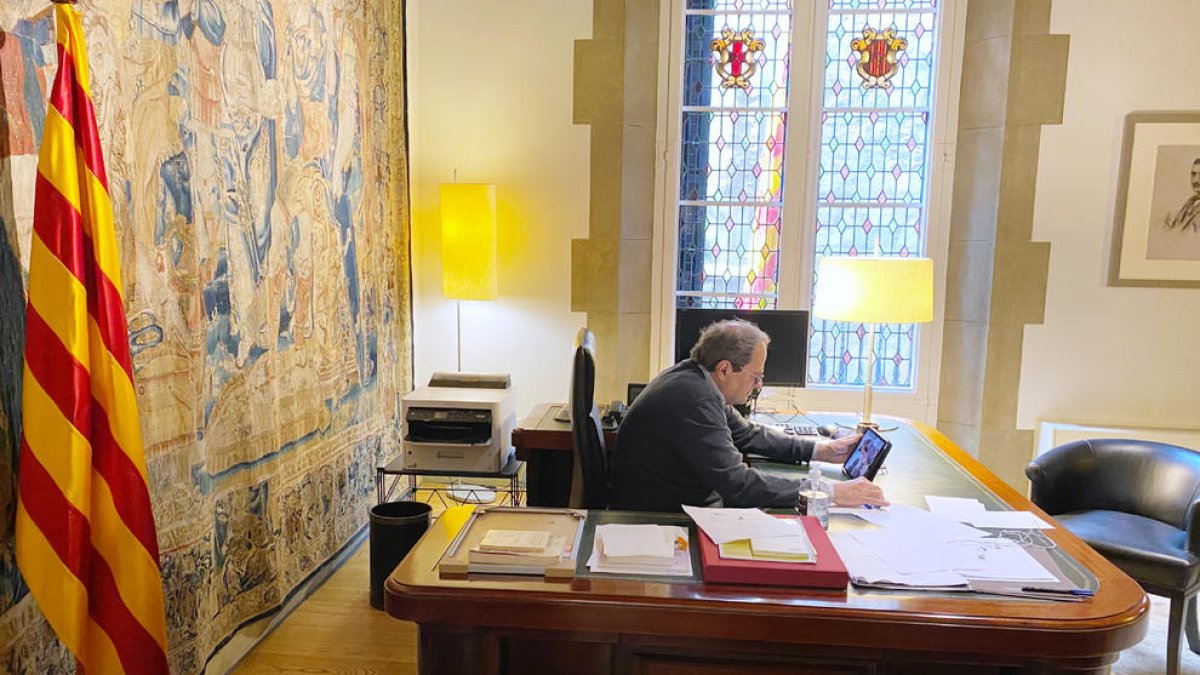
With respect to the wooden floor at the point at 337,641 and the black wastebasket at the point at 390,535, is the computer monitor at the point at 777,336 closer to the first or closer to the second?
the black wastebasket at the point at 390,535

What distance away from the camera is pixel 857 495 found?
6.41 ft

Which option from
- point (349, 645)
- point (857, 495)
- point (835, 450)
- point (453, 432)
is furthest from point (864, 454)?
point (349, 645)

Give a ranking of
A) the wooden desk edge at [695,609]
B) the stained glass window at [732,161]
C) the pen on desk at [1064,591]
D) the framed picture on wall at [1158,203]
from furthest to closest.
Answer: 1. the stained glass window at [732,161]
2. the framed picture on wall at [1158,203]
3. the pen on desk at [1064,591]
4. the wooden desk edge at [695,609]

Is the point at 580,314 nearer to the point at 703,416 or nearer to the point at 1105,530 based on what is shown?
the point at 703,416

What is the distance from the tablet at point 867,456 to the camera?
2.18m

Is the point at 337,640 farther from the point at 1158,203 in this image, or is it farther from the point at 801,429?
the point at 1158,203

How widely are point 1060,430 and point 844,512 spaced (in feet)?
7.33

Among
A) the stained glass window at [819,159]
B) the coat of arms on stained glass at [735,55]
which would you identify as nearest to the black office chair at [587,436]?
the stained glass window at [819,159]

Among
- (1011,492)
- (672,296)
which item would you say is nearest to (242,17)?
(672,296)

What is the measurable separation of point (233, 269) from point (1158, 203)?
391 cm

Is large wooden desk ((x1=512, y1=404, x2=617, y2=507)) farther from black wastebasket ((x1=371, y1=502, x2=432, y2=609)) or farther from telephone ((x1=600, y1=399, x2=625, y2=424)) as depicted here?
black wastebasket ((x1=371, y1=502, x2=432, y2=609))

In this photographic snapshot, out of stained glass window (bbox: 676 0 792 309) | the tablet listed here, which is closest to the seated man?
the tablet

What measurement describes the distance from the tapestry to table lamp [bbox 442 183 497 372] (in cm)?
30

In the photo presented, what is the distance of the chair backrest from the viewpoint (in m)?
2.69
